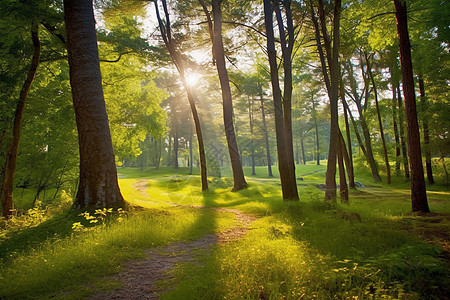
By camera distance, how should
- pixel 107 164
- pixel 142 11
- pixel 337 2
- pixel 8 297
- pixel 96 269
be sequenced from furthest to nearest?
pixel 142 11
pixel 337 2
pixel 107 164
pixel 96 269
pixel 8 297

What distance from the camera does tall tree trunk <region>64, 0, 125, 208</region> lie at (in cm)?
597

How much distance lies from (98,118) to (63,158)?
703cm

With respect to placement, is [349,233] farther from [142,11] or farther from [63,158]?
[142,11]

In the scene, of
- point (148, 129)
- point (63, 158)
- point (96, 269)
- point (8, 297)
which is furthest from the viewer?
point (148, 129)

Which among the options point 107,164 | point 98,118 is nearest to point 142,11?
point 98,118

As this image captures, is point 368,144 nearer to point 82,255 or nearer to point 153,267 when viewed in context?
point 153,267

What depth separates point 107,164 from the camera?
6168mm

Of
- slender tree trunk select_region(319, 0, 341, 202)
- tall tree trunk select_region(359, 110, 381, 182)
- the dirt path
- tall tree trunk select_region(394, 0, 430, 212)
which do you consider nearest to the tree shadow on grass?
the dirt path

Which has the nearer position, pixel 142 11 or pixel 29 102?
pixel 29 102

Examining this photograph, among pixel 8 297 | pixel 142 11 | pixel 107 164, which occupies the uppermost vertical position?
pixel 142 11

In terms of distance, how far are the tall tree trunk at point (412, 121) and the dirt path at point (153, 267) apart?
6.65 meters

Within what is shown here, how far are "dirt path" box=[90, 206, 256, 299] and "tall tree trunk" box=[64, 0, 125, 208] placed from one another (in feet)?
8.80

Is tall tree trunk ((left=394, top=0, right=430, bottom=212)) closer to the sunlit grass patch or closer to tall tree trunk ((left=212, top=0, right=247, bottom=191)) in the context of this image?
the sunlit grass patch

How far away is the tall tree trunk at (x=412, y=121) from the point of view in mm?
7809
